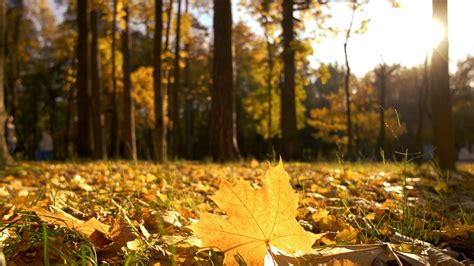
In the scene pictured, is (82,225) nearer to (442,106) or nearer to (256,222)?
(256,222)

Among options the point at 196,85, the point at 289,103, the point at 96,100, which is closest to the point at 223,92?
the point at 289,103

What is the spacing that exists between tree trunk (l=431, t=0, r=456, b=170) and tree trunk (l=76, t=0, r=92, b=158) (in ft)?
30.9

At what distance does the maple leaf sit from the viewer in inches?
45.8

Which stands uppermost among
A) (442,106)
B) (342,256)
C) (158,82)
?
(158,82)

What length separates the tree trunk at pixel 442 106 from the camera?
24.1 feet

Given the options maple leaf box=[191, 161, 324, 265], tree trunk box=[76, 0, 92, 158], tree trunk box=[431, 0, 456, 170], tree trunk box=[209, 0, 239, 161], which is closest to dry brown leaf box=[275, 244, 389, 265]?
maple leaf box=[191, 161, 324, 265]

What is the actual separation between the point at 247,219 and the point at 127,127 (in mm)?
13192

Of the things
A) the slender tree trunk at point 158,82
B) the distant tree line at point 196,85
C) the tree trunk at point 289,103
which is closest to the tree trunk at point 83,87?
the distant tree line at point 196,85

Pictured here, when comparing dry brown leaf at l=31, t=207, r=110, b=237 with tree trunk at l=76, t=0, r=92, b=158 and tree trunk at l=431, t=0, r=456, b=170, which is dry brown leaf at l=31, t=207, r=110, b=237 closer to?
tree trunk at l=431, t=0, r=456, b=170

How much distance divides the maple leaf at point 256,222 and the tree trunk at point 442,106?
6.82 metres

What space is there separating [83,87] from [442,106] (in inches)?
382

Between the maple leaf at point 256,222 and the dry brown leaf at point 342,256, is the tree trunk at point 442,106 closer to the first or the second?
the dry brown leaf at point 342,256

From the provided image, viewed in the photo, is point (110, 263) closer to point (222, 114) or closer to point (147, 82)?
point (222, 114)

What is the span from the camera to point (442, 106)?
744cm
